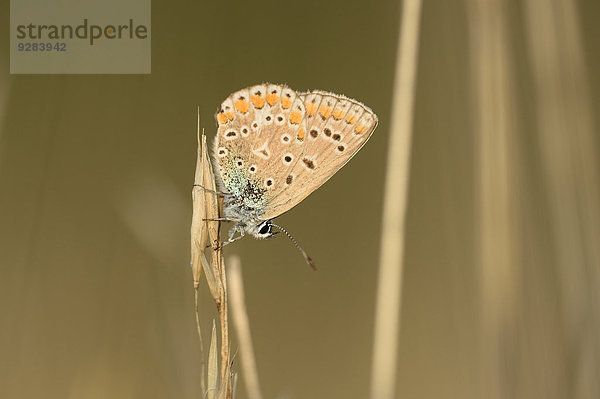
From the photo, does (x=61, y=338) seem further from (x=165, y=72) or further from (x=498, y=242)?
(x=498, y=242)

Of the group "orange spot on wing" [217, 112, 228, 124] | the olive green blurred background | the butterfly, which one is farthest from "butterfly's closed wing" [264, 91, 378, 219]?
the olive green blurred background

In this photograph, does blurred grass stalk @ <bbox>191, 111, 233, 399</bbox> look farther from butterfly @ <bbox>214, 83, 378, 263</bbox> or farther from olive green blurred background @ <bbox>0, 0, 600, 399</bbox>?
olive green blurred background @ <bbox>0, 0, 600, 399</bbox>

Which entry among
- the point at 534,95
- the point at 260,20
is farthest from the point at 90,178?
the point at 534,95

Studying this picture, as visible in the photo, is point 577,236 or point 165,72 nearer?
point 577,236

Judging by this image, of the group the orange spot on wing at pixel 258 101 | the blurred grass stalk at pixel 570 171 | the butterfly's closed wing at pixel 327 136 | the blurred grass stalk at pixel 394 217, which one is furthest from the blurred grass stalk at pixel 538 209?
the orange spot on wing at pixel 258 101

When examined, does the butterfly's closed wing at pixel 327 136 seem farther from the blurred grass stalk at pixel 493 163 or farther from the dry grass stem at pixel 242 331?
the blurred grass stalk at pixel 493 163

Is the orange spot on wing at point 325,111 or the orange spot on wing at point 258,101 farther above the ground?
the orange spot on wing at point 258,101

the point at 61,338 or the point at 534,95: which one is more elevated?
the point at 534,95
